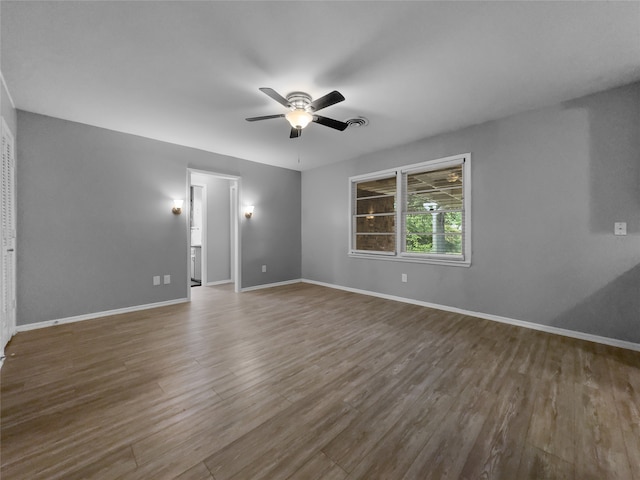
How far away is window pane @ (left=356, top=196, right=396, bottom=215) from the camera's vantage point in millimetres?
4922

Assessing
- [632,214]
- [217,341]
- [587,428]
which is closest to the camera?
[587,428]

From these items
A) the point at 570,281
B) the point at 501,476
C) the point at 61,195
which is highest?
the point at 61,195

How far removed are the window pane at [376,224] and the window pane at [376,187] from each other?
0.46 metres

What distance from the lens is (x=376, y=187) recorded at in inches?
203

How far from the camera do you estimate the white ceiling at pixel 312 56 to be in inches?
72.7

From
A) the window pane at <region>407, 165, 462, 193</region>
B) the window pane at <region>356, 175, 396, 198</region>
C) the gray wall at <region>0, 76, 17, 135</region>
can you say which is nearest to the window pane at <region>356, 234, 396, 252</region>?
the window pane at <region>356, 175, 396, 198</region>

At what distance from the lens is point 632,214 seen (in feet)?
8.99

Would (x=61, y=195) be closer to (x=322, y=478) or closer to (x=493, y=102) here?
(x=322, y=478)

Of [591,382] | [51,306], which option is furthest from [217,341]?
[591,382]

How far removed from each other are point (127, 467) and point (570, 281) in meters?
4.32

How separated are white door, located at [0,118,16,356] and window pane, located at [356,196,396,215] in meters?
4.85

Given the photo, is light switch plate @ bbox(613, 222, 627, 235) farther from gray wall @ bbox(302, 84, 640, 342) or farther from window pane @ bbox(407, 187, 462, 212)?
window pane @ bbox(407, 187, 462, 212)

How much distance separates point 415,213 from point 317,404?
354 cm

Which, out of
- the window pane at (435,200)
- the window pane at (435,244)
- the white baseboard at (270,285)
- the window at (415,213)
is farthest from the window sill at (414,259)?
the white baseboard at (270,285)
